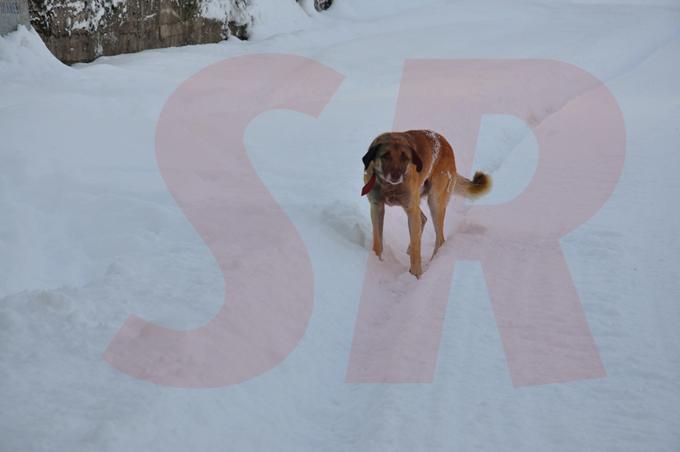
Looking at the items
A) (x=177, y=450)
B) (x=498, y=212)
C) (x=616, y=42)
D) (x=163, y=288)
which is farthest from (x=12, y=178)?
(x=616, y=42)

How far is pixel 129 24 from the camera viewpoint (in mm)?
12523

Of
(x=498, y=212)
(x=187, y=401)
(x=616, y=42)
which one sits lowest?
(x=616, y=42)

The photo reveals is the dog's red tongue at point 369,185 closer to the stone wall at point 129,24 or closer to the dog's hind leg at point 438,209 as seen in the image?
the dog's hind leg at point 438,209

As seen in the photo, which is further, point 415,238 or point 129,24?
point 129,24

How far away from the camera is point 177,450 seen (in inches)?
134

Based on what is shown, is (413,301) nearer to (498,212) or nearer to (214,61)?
(498,212)

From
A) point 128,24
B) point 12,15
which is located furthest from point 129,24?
point 12,15

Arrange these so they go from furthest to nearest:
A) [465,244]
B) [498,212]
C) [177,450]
Result: [498,212], [465,244], [177,450]

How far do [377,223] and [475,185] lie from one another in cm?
154

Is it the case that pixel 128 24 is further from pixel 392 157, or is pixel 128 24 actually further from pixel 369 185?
pixel 392 157

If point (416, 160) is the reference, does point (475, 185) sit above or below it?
below

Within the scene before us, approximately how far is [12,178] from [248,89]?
20.2 ft

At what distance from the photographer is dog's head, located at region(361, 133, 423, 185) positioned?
5812mm

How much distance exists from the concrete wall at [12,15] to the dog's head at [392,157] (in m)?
5.28
